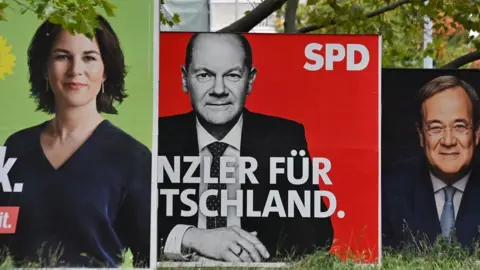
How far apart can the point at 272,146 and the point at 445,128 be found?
6.50 ft

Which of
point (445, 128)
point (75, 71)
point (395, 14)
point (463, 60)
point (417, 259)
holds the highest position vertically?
point (395, 14)

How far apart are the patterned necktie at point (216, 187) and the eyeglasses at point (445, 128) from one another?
7.58 feet

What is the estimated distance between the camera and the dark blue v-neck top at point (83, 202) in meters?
8.20

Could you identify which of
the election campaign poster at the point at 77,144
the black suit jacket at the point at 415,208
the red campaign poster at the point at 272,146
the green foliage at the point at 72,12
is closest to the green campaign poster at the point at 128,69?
the election campaign poster at the point at 77,144

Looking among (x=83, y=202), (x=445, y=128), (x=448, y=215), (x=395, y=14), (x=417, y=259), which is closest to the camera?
(x=83, y=202)

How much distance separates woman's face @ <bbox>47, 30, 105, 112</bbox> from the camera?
8234 mm

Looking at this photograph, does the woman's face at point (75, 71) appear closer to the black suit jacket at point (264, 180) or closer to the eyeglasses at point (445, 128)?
the black suit jacket at point (264, 180)

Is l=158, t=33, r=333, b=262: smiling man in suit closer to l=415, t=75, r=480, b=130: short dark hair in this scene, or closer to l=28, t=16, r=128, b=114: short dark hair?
l=28, t=16, r=128, b=114: short dark hair

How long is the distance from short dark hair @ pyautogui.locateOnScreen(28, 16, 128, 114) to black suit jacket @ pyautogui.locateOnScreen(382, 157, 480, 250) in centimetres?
339

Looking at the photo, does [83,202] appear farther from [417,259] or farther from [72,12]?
[417,259]

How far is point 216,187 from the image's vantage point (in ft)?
30.4

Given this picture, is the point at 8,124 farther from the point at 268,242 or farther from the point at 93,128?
the point at 268,242

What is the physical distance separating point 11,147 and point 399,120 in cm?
421

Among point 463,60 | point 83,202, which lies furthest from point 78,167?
point 463,60
